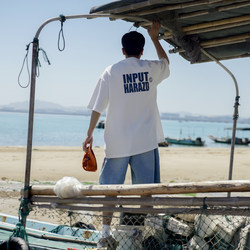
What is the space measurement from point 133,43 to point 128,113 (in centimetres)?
70

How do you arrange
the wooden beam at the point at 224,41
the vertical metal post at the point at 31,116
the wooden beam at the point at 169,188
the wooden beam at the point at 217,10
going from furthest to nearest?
the wooden beam at the point at 224,41 < the vertical metal post at the point at 31,116 < the wooden beam at the point at 217,10 < the wooden beam at the point at 169,188

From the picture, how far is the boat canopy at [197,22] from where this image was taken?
147 inches

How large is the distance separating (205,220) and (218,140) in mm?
56835

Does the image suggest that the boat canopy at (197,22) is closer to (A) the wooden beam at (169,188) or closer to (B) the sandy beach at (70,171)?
(A) the wooden beam at (169,188)

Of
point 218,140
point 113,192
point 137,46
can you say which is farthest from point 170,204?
point 218,140

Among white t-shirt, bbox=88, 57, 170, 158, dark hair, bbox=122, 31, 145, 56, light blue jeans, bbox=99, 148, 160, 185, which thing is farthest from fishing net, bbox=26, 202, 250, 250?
dark hair, bbox=122, 31, 145, 56

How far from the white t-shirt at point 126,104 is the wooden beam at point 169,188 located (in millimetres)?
368

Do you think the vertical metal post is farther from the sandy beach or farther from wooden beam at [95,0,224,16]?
the sandy beach

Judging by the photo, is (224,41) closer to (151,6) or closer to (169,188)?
(151,6)

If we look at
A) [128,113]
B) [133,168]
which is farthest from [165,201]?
[128,113]

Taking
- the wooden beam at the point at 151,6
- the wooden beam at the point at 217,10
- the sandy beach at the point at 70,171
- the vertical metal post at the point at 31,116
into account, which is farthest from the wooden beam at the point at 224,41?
the sandy beach at the point at 70,171

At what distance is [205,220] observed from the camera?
13.5 feet

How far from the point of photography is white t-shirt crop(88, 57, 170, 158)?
3.77 m

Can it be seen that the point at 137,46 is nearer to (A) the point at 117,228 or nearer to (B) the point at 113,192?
(B) the point at 113,192
